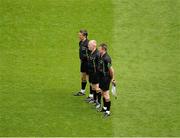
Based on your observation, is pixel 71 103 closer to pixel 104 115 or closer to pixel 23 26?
pixel 104 115

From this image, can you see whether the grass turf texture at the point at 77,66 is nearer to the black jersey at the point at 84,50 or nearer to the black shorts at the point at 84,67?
the black shorts at the point at 84,67

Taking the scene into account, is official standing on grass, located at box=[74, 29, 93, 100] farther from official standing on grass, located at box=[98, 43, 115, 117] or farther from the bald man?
official standing on grass, located at box=[98, 43, 115, 117]

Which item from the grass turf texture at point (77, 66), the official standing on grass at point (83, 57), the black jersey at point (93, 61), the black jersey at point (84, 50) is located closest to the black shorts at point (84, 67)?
the official standing on grass at point (83, 57)

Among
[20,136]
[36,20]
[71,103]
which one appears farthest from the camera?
[36,20]

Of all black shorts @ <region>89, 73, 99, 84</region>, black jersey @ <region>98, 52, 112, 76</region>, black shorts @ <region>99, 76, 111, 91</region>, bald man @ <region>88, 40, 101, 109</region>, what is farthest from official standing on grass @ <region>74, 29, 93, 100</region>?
black shorts @ <region>99, 76, 111, 91</region>

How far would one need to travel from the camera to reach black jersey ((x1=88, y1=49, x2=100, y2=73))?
58.2 feet

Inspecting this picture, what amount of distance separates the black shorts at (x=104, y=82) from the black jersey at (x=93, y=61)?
39cm

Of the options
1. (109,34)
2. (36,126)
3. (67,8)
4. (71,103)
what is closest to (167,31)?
(109,34)

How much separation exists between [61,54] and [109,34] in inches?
79.2

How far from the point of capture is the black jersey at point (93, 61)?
17.7m

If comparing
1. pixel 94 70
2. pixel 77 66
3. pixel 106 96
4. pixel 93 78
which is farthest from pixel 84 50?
pixel 77 66

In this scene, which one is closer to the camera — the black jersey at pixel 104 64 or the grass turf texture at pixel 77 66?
the black jersey at pixel 104 64

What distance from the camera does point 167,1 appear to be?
75.9ft

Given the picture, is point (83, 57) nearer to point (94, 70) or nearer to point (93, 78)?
point (94, 70)
